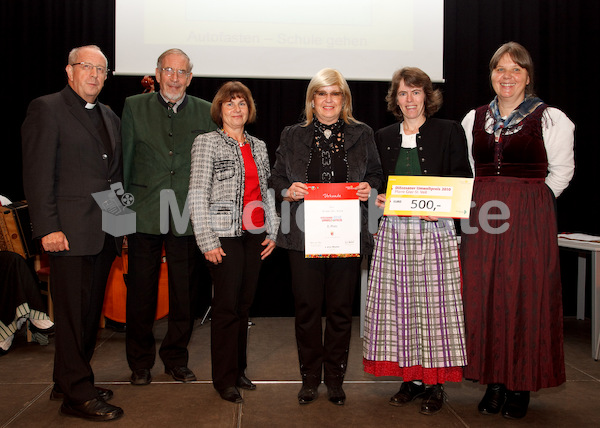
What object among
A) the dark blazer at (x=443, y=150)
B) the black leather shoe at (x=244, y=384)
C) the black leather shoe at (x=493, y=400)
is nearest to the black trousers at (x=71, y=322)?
the black leather shoe at (x=244, y=384)

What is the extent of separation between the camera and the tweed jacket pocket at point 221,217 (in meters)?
2.40

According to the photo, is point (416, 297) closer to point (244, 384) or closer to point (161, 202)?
point (244, 384)

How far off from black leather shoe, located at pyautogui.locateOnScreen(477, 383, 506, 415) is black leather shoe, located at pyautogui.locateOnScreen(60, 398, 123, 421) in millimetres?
1797

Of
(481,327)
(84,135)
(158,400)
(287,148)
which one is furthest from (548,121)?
(158,400)

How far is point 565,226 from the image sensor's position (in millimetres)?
4949

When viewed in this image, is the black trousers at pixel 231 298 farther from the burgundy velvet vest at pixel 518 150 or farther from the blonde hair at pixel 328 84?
the burgundy velvet vest at pixel 518 150

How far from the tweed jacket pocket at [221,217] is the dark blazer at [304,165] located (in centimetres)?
26

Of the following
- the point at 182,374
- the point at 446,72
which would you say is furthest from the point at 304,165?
the point at 446,72

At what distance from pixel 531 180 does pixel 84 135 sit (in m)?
2.17

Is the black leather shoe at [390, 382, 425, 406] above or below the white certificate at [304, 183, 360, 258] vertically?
below

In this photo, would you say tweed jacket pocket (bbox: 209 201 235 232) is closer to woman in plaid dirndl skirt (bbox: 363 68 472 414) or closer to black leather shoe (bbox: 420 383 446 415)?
woman in plaid dirndl skirt (bbox: 363 68 472 414)

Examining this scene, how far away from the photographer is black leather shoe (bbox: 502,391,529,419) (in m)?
2.38

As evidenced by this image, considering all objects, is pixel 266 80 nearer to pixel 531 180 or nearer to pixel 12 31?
pixel 12 31

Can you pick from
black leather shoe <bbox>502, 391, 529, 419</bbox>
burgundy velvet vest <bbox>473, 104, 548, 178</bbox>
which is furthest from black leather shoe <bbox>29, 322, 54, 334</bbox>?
burgundy velvet vest <bbox>473, 104, 548, 178</bbox>
